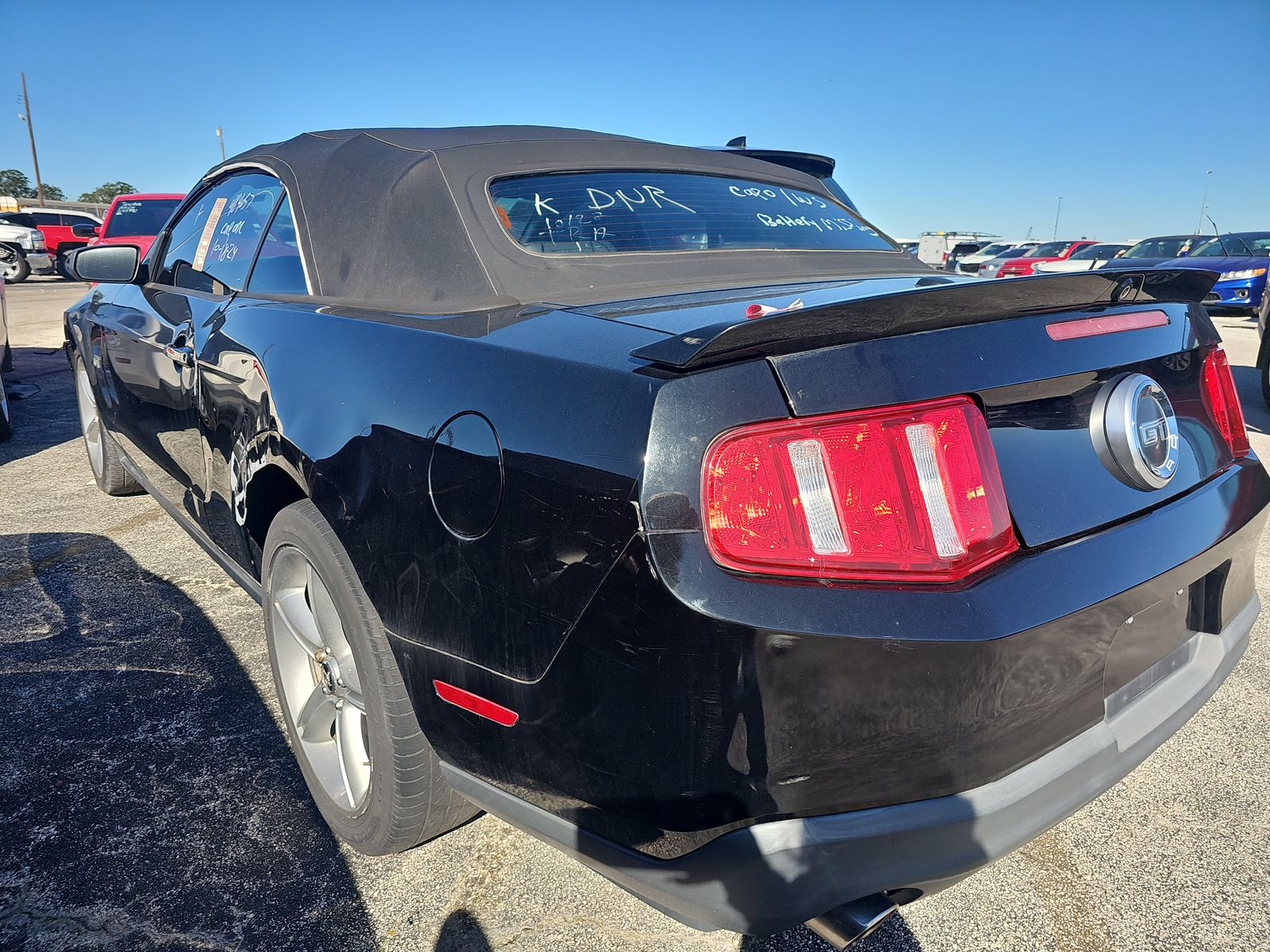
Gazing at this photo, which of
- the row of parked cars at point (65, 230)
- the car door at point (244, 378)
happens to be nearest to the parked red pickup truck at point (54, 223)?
the row of parked cars at point (65, 230)

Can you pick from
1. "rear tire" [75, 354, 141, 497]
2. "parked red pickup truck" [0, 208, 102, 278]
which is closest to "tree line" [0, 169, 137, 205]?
"parked red pickup truck" [0, 208, 102, 278]

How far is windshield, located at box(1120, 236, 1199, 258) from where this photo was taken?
1673 cm

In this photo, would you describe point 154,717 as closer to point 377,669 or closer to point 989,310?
point 377,669

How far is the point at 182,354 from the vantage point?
2730 millimetres

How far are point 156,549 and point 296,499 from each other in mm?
2210

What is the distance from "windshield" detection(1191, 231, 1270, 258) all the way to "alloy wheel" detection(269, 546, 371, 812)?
56.6 ft

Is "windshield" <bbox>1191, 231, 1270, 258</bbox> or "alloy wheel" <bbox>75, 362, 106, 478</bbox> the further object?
"windshield" <bbox>1191, 231, 1270, 258</bbox>

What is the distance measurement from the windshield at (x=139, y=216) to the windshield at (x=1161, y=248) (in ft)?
55.2

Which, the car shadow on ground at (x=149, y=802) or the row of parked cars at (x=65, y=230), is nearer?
the car shadow on ground at (x=149, y=802)

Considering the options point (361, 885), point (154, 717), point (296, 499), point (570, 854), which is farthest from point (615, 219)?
point (154, 717)

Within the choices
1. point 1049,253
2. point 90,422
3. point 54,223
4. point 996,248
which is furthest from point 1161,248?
point 54,223

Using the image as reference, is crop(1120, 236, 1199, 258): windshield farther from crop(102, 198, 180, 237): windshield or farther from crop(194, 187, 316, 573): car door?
crop(194, 187, 316, 573): car door

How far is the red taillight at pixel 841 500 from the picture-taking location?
1.25 m

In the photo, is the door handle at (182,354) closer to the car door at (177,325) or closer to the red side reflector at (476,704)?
the car door at (177,325)
